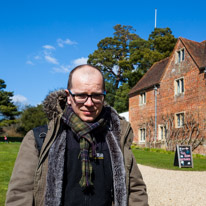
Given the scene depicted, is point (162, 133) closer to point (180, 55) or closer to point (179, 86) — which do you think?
point (179, 86)

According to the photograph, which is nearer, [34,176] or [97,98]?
[34,176]

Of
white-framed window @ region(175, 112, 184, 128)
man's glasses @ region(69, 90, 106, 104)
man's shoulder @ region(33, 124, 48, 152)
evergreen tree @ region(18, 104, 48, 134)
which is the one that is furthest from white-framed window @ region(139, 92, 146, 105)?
man's shoulder @ region(33, 124, 48, 152)

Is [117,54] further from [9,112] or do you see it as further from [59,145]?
[59,145]

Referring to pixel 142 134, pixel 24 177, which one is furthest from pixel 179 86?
pixel 24 177

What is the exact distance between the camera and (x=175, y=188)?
7.27 m

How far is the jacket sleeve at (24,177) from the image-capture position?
68.2 inches

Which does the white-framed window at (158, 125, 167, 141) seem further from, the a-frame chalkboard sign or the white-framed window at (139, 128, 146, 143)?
the a-frame chalkboard sign

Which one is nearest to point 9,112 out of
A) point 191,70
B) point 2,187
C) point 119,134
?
point 191,70

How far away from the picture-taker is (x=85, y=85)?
1.97m

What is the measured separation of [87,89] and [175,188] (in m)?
6.26

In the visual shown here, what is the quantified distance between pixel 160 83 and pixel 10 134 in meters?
30.0

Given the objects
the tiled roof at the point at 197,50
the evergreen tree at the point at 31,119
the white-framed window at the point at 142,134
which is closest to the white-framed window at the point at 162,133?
the white-framed window at the point at 142,134

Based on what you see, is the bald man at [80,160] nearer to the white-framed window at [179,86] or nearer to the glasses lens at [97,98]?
the glasses lens at [97,98]

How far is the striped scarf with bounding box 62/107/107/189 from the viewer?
6.00 ft
